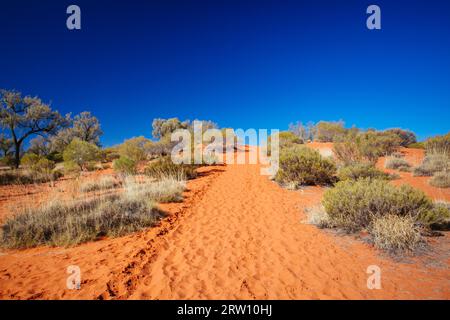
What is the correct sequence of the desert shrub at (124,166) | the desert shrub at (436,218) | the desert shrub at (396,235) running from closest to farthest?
the desert shrub at (396,235) < the desert shrub at (436,218) < the desert shrub at (124,166)

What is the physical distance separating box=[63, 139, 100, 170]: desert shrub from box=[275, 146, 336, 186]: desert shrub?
1356 cm

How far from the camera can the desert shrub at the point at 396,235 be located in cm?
434

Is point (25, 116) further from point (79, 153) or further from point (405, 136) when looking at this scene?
point (405, 136)

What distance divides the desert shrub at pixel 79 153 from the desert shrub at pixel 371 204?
1649 centimetres

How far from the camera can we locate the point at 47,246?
15.8 feet

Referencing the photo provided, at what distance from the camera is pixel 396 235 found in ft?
14.5

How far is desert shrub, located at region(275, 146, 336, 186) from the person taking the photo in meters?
10.1

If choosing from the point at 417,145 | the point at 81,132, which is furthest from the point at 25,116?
the point at 417,145

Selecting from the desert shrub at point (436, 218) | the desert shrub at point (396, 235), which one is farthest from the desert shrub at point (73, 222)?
the desert shrub at point (436, 218)

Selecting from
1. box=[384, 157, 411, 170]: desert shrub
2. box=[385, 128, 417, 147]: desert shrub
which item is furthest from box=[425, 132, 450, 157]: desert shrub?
box=[385, 128, 417, 147]: desert shrub

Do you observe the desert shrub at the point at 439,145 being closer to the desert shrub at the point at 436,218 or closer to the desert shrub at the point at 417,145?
the desert shrub at the point at 417,145
